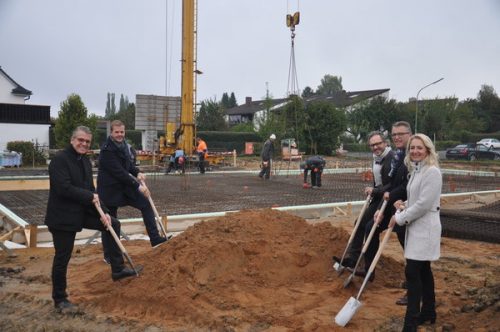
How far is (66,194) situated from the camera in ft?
13.7

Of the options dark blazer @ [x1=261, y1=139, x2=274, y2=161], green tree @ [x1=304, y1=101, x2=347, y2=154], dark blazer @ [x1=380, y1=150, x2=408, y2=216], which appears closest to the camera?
dark blazer @ [x1=380, y1=150, x2=408, y2=216]

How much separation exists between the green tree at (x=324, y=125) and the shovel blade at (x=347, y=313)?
1233 inches

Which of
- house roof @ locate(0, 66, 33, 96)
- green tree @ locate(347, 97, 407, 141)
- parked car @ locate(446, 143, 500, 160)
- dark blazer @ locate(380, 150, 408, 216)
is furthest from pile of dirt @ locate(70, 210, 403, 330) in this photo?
green tree @ locate(347, 97, 407, 141)

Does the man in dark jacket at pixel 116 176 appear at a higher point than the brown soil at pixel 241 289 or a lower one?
higher

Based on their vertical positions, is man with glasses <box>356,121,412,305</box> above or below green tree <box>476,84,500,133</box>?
below

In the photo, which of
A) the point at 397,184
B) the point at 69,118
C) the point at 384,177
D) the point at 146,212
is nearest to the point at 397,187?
the point at 397,184

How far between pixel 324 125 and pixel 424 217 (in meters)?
32.2

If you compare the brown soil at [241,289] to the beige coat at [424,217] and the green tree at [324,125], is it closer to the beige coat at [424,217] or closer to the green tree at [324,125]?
the beige coat at [424,217]

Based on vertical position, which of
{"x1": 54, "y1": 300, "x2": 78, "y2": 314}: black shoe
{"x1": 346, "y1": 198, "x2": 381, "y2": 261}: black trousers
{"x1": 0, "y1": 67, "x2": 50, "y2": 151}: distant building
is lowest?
{"x1": 54, "y1": 300, "x2": 78, "y2": 314}: black shoe

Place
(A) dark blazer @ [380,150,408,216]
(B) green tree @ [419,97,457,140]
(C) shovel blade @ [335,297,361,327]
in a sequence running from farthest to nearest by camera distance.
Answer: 1. (B) green tree @ [419,97,457,140]
2. (A) dark blazer @ [380,150,408,216]
3. (C) shovel blade @ [335,297,361,327]

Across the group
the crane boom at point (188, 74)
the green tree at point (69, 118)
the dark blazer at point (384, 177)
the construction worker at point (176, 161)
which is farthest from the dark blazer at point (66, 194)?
the green tree at point (69, 118)

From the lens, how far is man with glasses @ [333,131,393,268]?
4.83m

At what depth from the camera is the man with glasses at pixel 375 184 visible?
4832mm

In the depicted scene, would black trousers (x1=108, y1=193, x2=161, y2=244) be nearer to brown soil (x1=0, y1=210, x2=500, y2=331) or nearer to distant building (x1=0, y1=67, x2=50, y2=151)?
brown soil (x1=0, y1=210, x2=500, y2=331)
